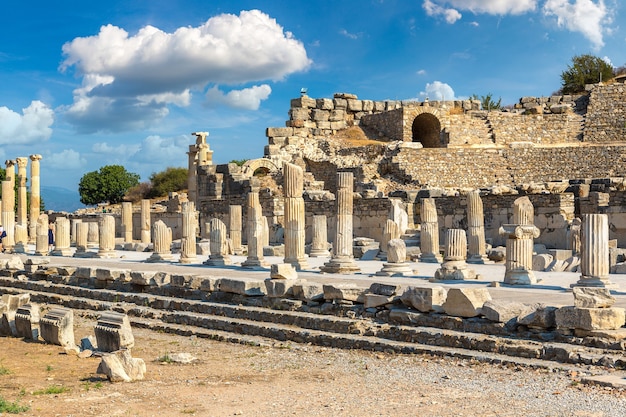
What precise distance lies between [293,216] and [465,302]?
7.86m

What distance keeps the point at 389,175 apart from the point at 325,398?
2736cm

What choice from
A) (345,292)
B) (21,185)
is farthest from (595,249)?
(21,185)

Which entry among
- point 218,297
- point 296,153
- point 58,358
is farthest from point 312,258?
point 296,153

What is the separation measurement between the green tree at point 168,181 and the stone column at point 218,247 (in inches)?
1534

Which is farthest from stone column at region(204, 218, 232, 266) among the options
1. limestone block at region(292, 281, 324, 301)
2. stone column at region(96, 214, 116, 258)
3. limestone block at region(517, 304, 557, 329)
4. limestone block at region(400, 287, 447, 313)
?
limestone block at region(517, 304, 557, 329)

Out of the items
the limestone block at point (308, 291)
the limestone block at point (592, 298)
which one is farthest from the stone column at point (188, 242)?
the limestone block at point (592, 298)

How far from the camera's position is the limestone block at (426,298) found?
34.8 feet

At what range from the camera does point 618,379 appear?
780cm

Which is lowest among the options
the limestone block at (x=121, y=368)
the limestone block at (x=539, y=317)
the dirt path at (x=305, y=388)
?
the dirt path at (x=305, y=388)

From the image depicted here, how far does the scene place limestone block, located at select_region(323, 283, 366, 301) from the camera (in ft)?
38.8

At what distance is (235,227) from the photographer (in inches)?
912

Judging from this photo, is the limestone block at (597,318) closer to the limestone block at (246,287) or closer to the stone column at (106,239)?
the limestone block at (246,287)

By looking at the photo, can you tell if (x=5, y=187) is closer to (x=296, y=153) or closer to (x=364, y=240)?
Result: (x=296, y=153)

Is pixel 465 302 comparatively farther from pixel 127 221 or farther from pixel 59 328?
pixel 127 221
